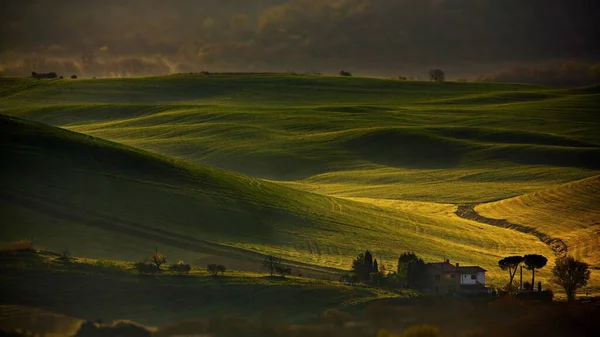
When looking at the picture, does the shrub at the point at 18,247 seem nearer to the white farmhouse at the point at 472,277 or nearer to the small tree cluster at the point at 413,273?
the small tree cluster at the point at 413,273

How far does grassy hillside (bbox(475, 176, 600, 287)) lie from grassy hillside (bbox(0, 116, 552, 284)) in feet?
10.6

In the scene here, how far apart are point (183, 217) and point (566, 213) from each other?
136ft

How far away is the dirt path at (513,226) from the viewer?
87.8 metres

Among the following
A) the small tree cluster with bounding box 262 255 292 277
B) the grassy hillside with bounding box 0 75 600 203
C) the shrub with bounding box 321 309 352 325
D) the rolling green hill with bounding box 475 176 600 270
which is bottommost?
the shrub with bounding box 321 309 352 325

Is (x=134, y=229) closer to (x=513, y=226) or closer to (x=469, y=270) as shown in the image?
(x=469, y=270)

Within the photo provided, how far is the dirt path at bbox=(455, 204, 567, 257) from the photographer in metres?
87.8

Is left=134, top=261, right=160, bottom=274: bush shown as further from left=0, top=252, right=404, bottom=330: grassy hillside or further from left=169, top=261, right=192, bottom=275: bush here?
left=169, top=261, right=192, bottom=275: bush

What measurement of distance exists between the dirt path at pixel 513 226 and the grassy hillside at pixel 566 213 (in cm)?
60

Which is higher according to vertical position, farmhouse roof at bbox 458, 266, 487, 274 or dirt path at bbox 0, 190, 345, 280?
dirt path at bbox 0, 190, 345, 280

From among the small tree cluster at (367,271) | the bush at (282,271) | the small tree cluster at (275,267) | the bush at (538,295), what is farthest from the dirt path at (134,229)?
the bush at (538,295)

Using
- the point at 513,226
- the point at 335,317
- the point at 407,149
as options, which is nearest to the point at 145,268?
the point at 335,317

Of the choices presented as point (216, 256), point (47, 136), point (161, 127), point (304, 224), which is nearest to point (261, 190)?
point (304, 224)

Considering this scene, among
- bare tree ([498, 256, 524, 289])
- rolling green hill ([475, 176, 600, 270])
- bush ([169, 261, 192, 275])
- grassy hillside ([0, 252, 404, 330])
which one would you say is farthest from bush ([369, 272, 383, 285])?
rolling green hill ([475, 176, 600, 270])

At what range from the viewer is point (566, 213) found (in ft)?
341
